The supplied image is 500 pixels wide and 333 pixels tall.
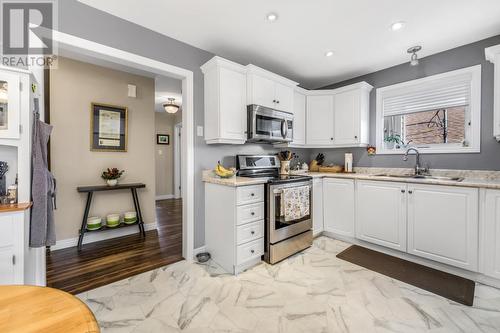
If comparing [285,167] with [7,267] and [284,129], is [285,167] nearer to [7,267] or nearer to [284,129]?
[284,129]

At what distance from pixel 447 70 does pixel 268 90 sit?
2247 mm

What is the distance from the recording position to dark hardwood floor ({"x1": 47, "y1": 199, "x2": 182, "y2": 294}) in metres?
2.13

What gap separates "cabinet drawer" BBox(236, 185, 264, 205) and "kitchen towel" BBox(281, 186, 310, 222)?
27 cm

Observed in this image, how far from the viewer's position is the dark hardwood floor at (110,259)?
84.0 inches

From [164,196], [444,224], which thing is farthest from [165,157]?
[444,224]

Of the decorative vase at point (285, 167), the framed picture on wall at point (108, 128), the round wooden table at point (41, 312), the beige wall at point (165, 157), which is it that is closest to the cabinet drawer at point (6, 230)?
the round wooden table at point (41, 312)

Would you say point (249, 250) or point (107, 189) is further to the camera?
point (107, 189)

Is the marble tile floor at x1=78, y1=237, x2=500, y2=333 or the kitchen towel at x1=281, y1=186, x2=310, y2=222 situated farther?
the kitchen towel at x1=281, y1=186, x2=310, y2=222

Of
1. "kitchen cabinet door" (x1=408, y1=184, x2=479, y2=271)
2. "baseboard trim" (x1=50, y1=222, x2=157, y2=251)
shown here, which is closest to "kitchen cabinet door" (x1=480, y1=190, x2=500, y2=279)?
"kitchen cabinet door" (x1=408, y1=184, x2=479, y2=271)

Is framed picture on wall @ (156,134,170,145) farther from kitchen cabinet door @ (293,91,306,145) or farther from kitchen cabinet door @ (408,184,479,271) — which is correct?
kitchen cabinet door @ (408,184,479,271)

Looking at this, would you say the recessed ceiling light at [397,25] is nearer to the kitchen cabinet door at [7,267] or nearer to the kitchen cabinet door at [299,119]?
the kitchen cabinet door at [299,119]

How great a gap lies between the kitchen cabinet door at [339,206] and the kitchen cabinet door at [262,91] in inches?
56.2

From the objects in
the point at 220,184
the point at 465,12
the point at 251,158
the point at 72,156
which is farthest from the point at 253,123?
the point at 72,156

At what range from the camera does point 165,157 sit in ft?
20.2
